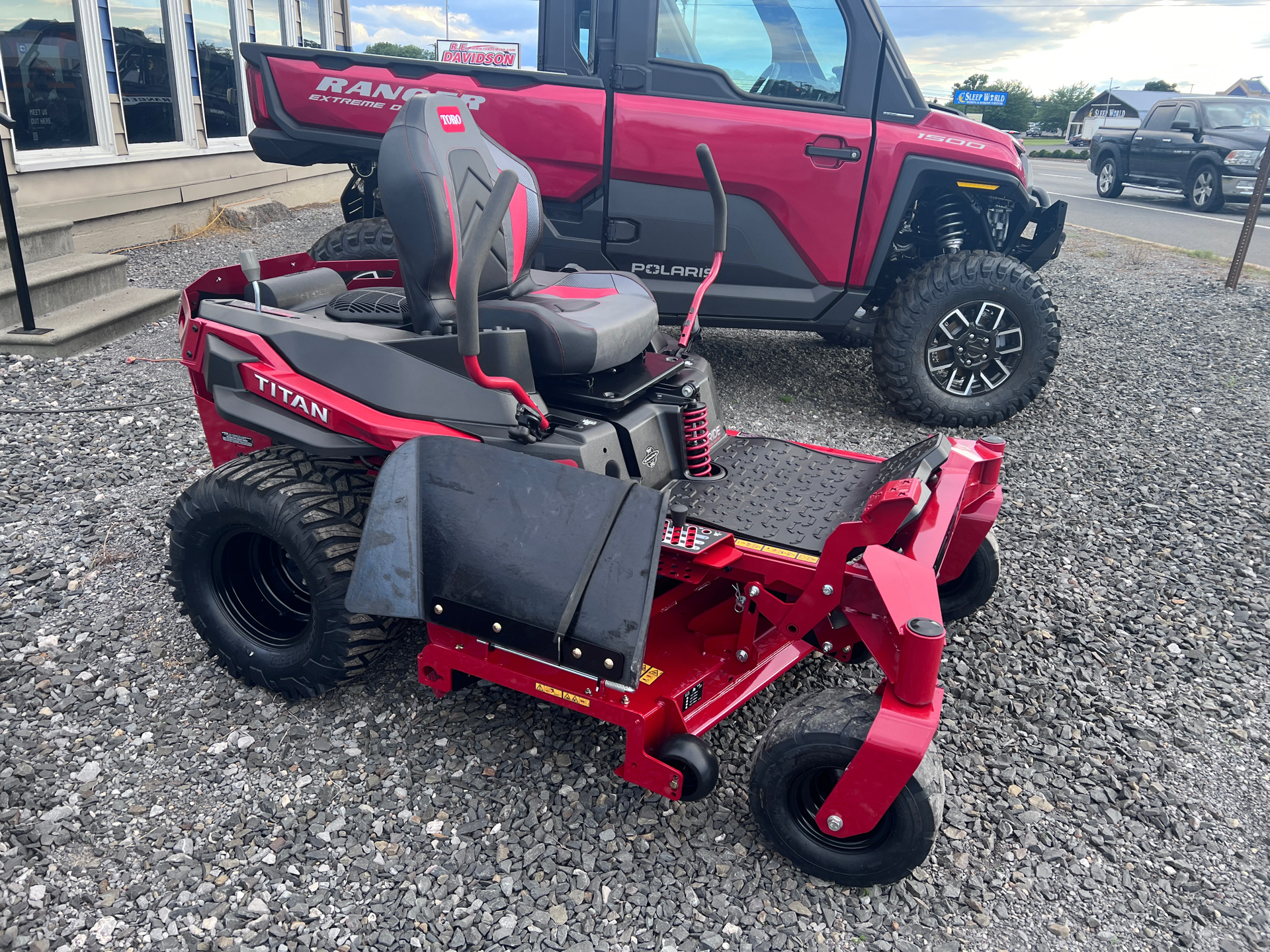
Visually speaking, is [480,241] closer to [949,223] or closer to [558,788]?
[558,788]

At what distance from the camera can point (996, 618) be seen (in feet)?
10.7

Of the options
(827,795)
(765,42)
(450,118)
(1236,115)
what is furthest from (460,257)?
(1236,115)

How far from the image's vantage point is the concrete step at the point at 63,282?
534cm

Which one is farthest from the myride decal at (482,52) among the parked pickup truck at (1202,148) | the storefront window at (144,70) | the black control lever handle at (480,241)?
the parked pickup truck at (1202,148)

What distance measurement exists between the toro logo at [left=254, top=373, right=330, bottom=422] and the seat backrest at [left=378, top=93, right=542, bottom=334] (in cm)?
41

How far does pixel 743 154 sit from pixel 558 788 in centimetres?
333

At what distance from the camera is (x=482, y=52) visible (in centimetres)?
970

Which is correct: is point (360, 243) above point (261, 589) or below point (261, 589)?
above

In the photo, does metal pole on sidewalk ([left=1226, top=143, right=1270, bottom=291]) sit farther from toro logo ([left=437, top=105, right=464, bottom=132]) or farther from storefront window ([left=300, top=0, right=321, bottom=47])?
storefront window ([left=300, top=0, right=321, bottom=47])

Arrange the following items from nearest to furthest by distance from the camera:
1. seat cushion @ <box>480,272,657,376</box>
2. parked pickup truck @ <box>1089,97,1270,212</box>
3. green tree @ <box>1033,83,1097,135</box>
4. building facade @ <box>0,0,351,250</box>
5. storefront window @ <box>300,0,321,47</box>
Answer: seat cushion @ <box>480,272,657,376</box>, building facade @ <box>0,0,351,250</box>, storefront window @ <box>300,0,321,47</box>, parked pickup truck @ <box>1089,97,1270,212</box>, green tree @ <box>1033,83,1097,135</box>

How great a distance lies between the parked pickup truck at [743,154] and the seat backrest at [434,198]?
5.35 ft

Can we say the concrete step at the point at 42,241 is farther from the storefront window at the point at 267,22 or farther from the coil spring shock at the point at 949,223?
the coil spring shock at the point at 949,223

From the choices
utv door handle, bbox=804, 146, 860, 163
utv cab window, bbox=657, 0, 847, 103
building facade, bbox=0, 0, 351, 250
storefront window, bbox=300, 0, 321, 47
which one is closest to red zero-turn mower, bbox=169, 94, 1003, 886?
utv door handle, bbox=804, 146, 860, 163

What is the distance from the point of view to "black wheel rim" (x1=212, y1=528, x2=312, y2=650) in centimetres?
271
